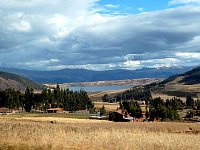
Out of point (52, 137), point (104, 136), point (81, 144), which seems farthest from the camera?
point (104, 136)

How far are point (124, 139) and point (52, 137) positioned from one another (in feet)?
15.6

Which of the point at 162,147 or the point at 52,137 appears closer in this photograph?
the point at 162,147

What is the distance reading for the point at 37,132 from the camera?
27547 mm

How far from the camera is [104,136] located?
87.8 feet

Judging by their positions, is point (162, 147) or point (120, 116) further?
point (120, 116)

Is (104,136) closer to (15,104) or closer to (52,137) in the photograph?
(52,137)

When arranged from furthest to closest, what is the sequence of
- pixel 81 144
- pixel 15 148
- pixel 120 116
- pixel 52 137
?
pixel 120 116, pixel 52 137, pixel 81 144, pixel 15 148

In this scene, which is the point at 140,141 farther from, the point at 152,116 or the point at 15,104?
the point at 15,104

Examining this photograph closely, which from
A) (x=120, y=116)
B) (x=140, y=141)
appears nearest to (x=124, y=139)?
(x=140, y=141)

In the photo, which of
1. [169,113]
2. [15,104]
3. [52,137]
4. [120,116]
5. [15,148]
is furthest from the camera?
[15,104]

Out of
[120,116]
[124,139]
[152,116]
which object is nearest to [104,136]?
[124,139]

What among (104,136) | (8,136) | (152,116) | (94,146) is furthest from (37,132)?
(152,116)

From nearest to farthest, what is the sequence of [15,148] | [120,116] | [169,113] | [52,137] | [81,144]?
[15,148] → [81,144] → [52,137] → [120,116] → [169,113]

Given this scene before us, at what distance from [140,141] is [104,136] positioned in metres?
2.98
